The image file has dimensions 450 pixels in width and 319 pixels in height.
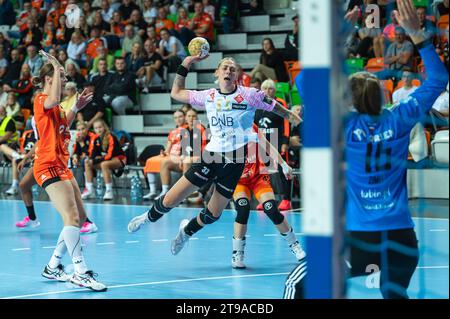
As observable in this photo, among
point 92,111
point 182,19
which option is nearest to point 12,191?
point 92,111

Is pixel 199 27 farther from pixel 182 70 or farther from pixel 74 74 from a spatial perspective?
pixel 182 70

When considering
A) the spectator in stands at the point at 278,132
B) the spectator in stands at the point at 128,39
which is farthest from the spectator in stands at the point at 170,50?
the spectator in stands at the point at 278,132

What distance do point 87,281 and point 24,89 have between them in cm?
1311

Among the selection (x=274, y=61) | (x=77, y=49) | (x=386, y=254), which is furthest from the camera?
(x=77, y=49)

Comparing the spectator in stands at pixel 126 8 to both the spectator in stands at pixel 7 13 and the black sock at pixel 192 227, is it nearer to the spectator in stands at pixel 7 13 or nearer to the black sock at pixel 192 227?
the spectator in stands at pixel 7 13

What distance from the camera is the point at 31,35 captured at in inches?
866

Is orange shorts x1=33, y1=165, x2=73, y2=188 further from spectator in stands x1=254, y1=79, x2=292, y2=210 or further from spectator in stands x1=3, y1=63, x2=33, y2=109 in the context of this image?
spectator in stands x1=3, y1=63, x2=33, y2=109

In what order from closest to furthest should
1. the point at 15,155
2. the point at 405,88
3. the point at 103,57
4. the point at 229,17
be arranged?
the point at 405,88 → the point at 15,155 → the point at 103,57 → the point at 229,17

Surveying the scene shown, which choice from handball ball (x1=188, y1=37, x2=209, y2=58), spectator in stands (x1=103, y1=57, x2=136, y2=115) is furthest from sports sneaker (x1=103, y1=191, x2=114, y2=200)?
handball ball (x1=188, y1=37, x2=209, y2=58)

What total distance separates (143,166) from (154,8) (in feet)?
18.3

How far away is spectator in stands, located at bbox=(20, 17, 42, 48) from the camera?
2184 centimetres

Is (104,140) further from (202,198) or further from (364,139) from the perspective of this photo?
(364,139)

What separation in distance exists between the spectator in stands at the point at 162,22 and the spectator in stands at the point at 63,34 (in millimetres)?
2563

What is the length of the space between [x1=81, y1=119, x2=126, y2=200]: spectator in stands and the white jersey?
290 inches
